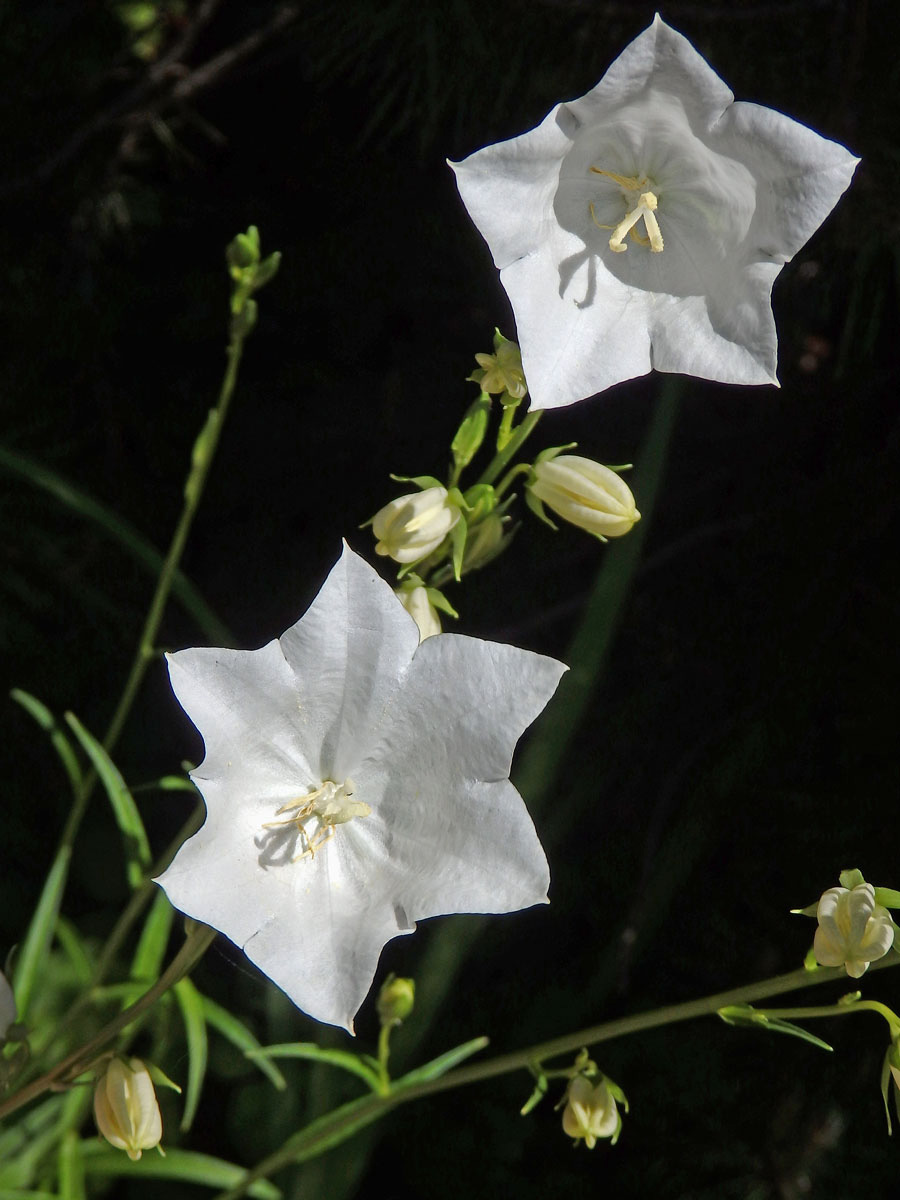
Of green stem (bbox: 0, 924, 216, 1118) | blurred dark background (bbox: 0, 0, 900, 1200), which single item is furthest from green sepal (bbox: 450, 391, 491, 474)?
blurred dark background (bbox: 0, 0, 900, 1200)

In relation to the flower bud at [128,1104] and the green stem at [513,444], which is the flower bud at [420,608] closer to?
the green stem at [513,444]

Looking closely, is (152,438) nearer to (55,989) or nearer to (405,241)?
(405,241)

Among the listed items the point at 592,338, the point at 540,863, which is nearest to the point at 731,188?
the point at 592,338

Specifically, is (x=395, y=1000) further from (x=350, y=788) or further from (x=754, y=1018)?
(x=754, y=1018)

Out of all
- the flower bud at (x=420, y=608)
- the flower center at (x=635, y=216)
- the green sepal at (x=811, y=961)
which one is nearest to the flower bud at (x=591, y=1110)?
the green sepal at (x=811, y=961)

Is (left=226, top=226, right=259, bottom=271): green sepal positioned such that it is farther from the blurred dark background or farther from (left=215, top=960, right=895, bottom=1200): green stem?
(left=215, top=960, right=895, bottom=1200): green stem

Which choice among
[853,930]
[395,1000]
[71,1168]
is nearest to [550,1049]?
[395,1000]
